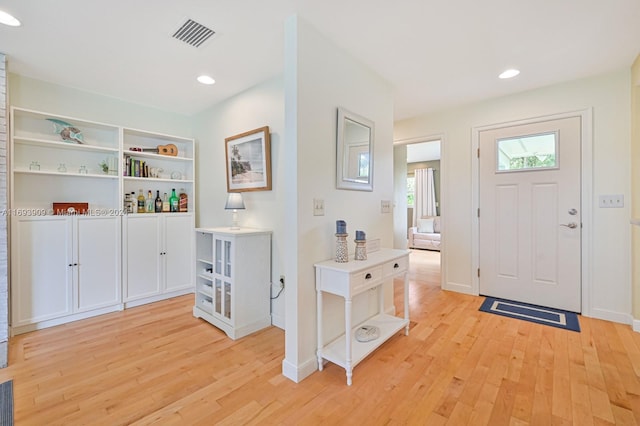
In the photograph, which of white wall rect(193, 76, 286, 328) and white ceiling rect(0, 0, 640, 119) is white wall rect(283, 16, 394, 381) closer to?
white ceiling rect(0, 0, 640, 119)

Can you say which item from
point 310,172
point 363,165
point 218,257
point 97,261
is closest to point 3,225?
point 97,261

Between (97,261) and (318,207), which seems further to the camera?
(97,261)

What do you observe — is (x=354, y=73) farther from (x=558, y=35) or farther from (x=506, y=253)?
(x=506, y=253)

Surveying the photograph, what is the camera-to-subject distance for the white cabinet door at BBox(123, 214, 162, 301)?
10.4ft

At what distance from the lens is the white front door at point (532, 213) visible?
9.64 ft

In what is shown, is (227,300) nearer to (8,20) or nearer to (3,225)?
(3,225)

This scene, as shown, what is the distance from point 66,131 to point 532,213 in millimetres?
4998

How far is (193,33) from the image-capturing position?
2090 mm

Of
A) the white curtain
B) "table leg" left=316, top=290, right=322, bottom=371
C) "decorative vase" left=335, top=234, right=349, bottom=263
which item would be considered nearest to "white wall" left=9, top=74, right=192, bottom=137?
"decorative vase" left=335, top=234, right=349, bottom=263

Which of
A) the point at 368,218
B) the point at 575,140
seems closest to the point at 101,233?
the point at 368,218

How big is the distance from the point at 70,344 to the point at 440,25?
3784 millimetres

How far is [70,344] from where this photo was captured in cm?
238

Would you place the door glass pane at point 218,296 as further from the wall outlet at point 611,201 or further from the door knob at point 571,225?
the wall outlet at point 611,201

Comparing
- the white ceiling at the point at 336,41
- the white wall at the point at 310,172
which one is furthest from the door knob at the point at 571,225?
the white wall at the point at 310,172
